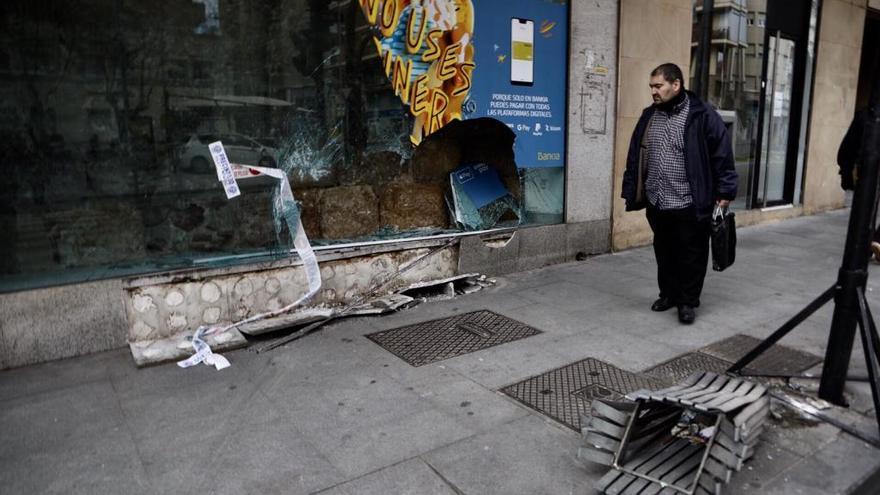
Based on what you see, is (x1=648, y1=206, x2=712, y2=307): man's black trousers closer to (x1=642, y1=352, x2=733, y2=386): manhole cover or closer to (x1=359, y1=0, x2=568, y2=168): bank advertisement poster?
(x1=642, y1=352, x2=733, y2=386): manhole cover

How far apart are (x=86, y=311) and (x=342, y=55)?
2992 millimetres

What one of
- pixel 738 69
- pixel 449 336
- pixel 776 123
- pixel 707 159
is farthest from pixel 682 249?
pixel 776 123

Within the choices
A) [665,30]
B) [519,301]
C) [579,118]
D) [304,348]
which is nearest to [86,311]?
[304,348]

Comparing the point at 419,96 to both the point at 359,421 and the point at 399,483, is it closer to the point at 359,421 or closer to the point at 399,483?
the point at 359,421

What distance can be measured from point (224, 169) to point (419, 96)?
2.01 metres

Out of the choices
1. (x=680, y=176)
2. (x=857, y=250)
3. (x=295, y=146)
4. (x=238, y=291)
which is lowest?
(x=238, y=291)

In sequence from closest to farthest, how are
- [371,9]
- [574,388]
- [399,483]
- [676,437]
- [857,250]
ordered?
[399,483] < [676,437] < [857,250] < [574,388] < [371,9]

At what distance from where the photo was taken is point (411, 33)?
5.80m

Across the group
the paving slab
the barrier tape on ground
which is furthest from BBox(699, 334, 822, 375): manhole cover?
the barrier tape on ground

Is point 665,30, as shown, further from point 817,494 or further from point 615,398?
point 817,494

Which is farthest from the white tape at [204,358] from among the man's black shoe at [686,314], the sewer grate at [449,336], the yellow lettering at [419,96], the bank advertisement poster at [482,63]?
the man's black shoe at [686,314]

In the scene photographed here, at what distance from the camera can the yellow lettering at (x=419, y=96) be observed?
5.90 m

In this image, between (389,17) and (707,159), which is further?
(389,17)

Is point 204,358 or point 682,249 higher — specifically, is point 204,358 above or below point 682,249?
below
